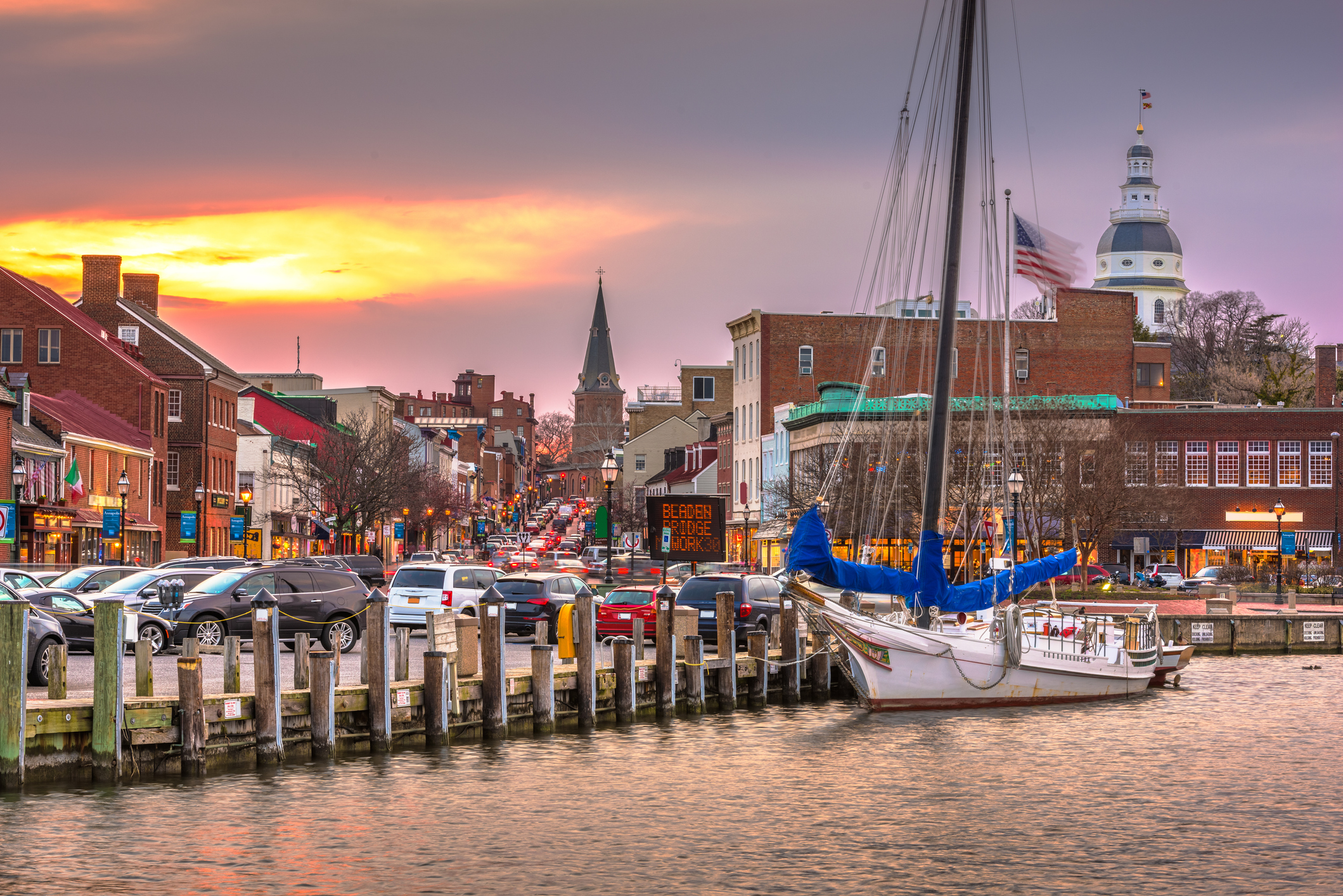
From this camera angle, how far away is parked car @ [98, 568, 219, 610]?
120ft

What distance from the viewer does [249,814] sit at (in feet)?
70.1

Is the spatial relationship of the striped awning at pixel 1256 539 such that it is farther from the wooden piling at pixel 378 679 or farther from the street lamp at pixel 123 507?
the wooden piling at pixel 378 679

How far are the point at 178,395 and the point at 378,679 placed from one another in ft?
213

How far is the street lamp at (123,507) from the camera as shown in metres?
65.6

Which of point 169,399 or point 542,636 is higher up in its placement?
point 169,399

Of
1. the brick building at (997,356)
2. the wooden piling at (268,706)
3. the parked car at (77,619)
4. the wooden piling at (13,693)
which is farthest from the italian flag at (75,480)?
the brick building at (997,356)

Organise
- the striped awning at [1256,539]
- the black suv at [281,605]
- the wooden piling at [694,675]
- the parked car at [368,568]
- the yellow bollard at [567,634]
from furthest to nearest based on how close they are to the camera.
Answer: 1. the striped awning at [1256,539]
2. the parked car at [368,568]
3. the yellow bollard at [567,634]
4. the black suv at [281,605]
5. the wooden piling at [694,675]

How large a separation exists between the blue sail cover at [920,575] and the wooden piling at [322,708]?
10.9 metres

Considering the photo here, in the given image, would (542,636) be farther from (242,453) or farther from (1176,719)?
(242,453)

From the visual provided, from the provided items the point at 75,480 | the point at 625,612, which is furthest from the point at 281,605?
the point at 75,480

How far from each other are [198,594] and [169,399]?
176 ft

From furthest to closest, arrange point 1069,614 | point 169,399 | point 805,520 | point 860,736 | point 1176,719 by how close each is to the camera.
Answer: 1. point 169,399
2. point 1069,614
3. point 1176,719
4. point 805,520
5. point 860,736

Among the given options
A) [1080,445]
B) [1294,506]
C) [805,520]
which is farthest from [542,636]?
[1294,506]

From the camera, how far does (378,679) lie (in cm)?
2577
